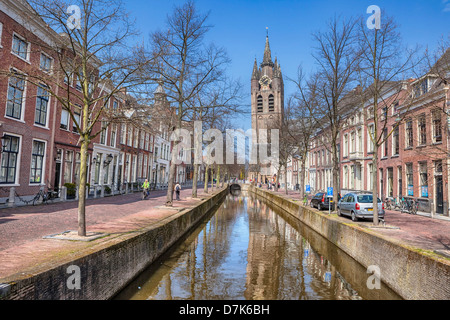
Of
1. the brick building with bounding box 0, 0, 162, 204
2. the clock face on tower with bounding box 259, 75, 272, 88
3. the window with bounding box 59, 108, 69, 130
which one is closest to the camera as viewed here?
the brick building with bounding box 0, 0, 162, 204

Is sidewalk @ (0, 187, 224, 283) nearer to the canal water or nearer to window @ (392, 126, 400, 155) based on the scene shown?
the canal water

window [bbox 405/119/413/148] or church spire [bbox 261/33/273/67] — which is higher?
church spire [bbox 261/33/273/67]

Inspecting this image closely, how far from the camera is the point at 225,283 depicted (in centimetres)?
780

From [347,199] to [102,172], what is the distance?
69.4 feet

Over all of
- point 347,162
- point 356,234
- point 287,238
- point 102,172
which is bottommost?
point 287,238

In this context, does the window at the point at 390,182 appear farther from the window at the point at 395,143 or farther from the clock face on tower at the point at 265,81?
the clock face on tower at the point at 265,81

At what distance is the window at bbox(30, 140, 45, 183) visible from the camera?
17414 millimetres

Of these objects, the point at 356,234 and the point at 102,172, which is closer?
the point at 356,234

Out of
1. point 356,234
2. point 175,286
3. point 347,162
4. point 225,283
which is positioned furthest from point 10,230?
point 347,162

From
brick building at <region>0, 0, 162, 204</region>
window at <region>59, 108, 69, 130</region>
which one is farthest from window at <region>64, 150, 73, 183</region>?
window at <region>59, 108, 69, 130</region>

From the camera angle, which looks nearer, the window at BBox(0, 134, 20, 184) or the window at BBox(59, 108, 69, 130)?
the window at BBox(0, 134, 20, 184)

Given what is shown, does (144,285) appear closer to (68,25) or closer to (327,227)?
(68,25)

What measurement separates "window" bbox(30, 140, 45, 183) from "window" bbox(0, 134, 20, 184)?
58.0 inches

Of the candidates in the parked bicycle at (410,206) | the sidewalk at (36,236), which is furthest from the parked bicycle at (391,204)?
the sidewalk at (36,236)
